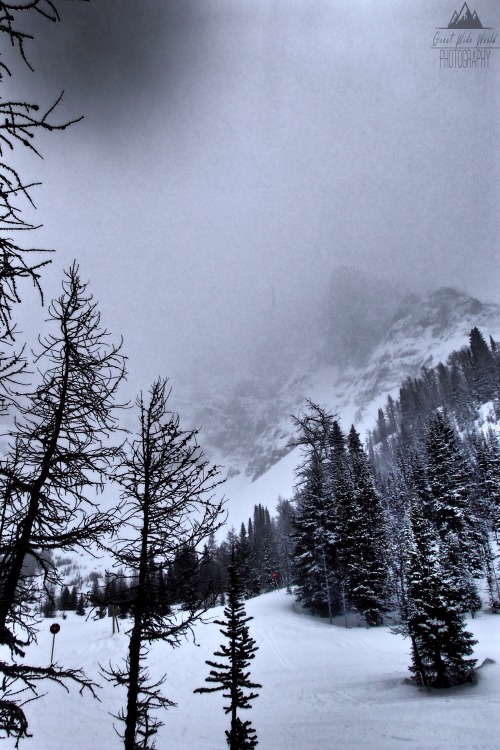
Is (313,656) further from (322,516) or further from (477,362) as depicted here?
(477,362)

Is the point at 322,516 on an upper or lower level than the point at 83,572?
upper

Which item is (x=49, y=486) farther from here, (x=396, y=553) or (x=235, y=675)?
(x=396, y=553)

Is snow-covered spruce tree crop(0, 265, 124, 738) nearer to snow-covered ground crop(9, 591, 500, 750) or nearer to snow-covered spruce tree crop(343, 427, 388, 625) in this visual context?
snow-covered ground crop(9, 591, 500, 750)

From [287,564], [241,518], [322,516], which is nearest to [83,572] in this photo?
[241,518]

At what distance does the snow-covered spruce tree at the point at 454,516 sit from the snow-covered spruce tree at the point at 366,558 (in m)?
5.43

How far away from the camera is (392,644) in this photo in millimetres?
24609

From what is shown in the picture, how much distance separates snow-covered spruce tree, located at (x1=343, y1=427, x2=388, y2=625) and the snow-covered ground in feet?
13.2

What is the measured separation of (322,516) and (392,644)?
36.2 ft

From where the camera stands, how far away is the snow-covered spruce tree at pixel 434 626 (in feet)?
52.1

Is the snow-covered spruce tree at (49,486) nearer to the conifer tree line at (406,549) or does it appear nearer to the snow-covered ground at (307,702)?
the snow-covered ground at (307,702)

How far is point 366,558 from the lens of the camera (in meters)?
32.2

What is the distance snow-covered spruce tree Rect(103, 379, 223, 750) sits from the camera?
6746 mm

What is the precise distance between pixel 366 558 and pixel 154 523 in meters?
29.9

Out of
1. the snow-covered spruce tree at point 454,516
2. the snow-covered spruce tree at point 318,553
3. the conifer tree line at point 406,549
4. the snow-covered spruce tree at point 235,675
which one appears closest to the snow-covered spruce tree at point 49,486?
the snow-covered spruce tree at point 235,675
